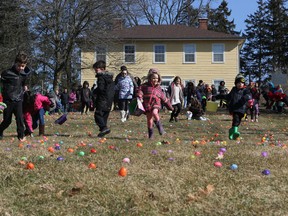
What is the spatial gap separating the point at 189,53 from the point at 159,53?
7.89ft

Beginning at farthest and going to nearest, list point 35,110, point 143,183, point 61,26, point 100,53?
point 100,53 → point 61,26 → point 35,110 → point 143,183

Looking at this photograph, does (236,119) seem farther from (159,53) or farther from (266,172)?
(159,53)

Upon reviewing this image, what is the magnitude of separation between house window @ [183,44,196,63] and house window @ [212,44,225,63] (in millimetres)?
1603

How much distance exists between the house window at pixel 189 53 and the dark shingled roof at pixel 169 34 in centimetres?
75

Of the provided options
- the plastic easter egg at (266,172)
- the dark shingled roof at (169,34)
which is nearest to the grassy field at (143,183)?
the plastic easter egg at (266,172)

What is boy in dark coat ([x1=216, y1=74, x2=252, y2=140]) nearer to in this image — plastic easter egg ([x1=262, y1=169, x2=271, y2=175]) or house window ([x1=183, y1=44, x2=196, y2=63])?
plastic easter egg ([x1=262, y1=169, x2=271, y2=175])

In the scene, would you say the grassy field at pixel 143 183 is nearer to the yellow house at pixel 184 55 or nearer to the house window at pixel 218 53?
the yellow house at pixel 184 55

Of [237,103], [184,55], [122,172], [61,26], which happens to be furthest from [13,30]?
[122,172]

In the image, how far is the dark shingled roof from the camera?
33.7 m

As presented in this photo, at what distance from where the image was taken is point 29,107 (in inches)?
374

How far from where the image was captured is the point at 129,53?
34094mm

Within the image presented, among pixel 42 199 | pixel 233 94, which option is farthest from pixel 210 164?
pixel 233 94

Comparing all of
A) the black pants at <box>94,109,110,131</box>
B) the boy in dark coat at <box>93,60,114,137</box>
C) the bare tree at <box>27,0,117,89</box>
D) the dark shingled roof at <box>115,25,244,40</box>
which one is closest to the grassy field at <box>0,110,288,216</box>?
the black pants at <box>94,109,110,131</box>

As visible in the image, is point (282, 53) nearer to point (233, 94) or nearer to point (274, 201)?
point (233, 94)
